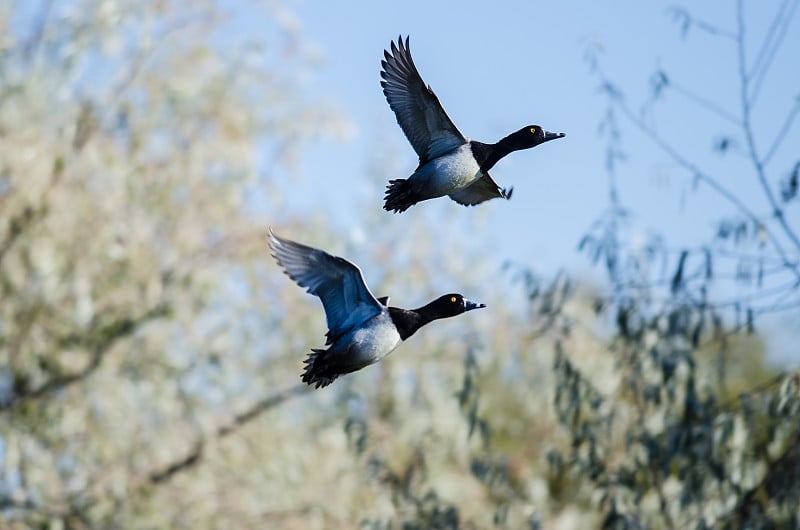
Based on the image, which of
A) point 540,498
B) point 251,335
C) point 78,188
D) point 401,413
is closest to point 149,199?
point 78,188

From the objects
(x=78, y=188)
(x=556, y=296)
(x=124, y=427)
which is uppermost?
(x=78, y=188)

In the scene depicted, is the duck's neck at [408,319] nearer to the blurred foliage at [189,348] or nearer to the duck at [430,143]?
the duck at [430,143]

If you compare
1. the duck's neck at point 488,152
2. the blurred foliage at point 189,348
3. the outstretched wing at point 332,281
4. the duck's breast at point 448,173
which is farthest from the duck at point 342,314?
the blurred foliage at point 189,348

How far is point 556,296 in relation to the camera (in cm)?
811

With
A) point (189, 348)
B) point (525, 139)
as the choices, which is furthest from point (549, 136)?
point (189, 348)

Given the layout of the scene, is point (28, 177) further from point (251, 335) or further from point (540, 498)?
point (540, 498)

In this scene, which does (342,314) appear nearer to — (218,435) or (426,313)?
(426,313)

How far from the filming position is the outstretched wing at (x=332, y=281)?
363 centimetres

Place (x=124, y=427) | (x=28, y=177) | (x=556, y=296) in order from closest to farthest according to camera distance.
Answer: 1. (x=556, y=296)
2. (x=28, y=177)
3. (x=124, y=427)

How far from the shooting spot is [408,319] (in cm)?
373

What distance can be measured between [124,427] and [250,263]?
1.65 m

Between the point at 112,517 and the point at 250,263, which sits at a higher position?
the point at 250,263

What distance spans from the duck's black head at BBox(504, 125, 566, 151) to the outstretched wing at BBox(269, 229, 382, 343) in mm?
607

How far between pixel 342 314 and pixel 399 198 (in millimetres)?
348
